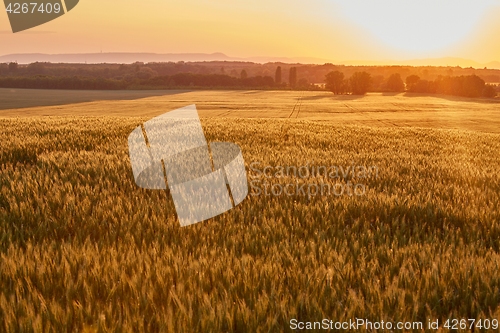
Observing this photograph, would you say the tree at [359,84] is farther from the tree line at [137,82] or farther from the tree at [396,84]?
the tree line at [137,82]

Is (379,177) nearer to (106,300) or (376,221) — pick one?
(376,221)

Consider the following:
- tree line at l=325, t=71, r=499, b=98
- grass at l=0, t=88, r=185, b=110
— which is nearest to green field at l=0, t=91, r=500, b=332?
grass at l=0, t=88, r=185, b=110

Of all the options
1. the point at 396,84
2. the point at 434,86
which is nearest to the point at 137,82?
the point at 396,84

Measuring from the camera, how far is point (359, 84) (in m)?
121

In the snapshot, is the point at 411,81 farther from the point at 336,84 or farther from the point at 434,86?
the point at 336,84

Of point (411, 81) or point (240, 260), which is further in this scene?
point (411, 81)

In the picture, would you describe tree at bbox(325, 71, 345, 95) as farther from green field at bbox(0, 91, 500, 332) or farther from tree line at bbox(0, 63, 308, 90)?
green field at bbox(0, 91, 500, 332)

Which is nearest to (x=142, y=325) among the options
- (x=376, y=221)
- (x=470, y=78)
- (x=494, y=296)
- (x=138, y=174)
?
(x=494, y=296)

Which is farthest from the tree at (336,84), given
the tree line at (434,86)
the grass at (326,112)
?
the grass at (326,112)

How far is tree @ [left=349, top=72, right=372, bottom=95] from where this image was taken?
395ft

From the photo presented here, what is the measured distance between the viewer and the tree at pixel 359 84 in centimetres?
12031

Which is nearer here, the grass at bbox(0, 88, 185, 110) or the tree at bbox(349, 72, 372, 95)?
the grass at bbox(0, 88, 185, 110)

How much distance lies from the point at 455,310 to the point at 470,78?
13016 centimetres

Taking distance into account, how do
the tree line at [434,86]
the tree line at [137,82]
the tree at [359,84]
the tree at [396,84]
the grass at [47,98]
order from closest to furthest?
the grass at [47,98] → the tree line at [434,86] → the tree at [359,84] → the tree line at [137,82] → the tree at [396,84]
